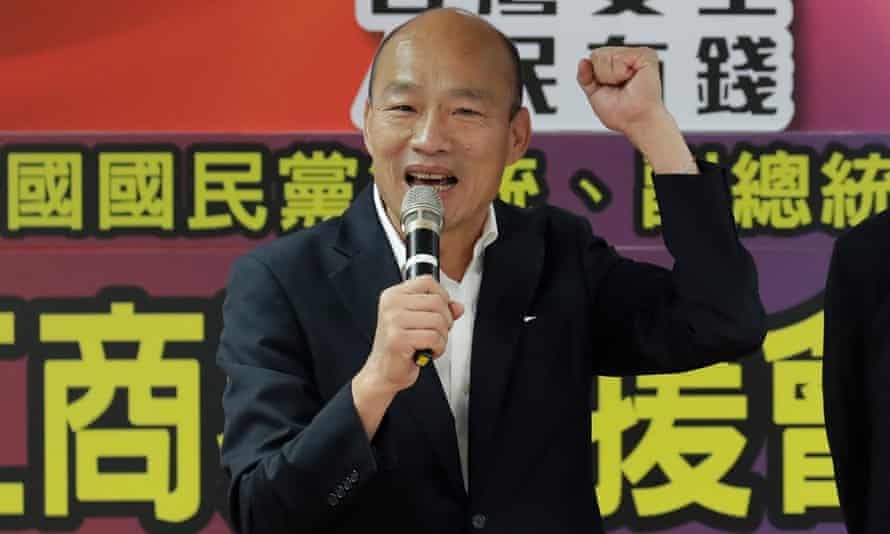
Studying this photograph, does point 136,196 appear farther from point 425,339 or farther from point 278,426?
point 425,339

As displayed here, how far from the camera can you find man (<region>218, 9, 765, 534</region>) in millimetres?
1479

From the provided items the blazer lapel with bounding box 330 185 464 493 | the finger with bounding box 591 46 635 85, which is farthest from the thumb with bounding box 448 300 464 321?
the finger with bounding box 591 46 635 85

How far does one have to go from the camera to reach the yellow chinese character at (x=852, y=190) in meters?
2.91

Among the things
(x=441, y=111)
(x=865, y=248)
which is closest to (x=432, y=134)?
(x=441, y=111)

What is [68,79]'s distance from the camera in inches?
113

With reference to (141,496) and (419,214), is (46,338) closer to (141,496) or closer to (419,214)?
(141,496)

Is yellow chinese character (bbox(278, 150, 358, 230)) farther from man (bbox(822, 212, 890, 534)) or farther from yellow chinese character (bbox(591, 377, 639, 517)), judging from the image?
man (bbox(822, 212, 890, 534))

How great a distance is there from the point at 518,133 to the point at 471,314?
25 centimetres

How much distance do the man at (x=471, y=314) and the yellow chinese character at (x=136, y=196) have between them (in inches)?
53.2

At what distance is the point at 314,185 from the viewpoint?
290 cm

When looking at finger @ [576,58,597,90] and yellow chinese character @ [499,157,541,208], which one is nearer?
finger @ [576,58,597,90]

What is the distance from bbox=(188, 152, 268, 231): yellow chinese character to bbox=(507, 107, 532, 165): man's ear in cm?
134

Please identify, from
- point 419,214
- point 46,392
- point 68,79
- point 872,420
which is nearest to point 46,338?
point 46,392

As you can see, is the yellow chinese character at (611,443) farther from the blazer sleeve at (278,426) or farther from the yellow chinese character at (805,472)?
the blazer sleeve at (278,426)
